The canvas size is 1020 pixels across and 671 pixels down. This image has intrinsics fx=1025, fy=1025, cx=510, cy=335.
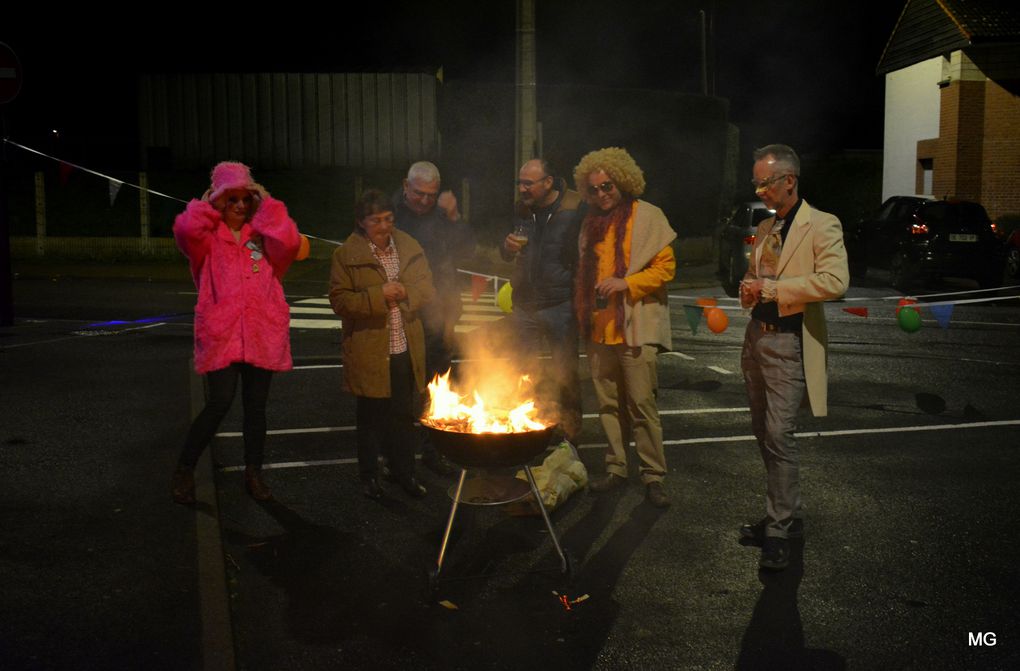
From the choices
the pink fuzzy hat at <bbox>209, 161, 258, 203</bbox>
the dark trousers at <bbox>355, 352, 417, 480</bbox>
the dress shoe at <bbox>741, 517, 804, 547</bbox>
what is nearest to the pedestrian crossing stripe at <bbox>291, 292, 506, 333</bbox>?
the dark trousers at <bbox>355, 352, 417, 480</bbox>

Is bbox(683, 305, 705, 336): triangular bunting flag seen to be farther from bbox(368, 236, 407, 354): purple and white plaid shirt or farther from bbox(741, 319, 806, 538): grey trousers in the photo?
bbox(741, 319, 806, 538): grey trousers

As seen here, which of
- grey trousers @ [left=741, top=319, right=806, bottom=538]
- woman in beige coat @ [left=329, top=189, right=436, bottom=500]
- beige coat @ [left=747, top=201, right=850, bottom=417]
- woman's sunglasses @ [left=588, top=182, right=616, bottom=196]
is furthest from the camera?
woman's sunglasses @ [left=588, top=182, right=616, bottom=196]

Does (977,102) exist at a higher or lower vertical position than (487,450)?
higher

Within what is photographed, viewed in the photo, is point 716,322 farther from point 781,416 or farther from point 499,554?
point 499,554

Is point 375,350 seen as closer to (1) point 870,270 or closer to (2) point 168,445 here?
(2) point 168,445

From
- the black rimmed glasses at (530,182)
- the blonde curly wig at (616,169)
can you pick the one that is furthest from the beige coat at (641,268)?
the black rimmed glasses at (530,182)

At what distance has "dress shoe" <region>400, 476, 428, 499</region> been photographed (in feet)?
20.9

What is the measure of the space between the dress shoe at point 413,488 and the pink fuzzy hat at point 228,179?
2021mm

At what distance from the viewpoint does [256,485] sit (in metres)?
6.22

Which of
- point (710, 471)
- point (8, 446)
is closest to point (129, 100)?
point (8, 446)

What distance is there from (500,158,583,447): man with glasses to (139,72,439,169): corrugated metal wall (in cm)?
2194

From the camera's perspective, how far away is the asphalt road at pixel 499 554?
4254 millimetres

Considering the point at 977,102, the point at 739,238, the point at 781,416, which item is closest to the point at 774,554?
the point at 781,416

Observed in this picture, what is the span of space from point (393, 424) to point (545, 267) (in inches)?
56.7
